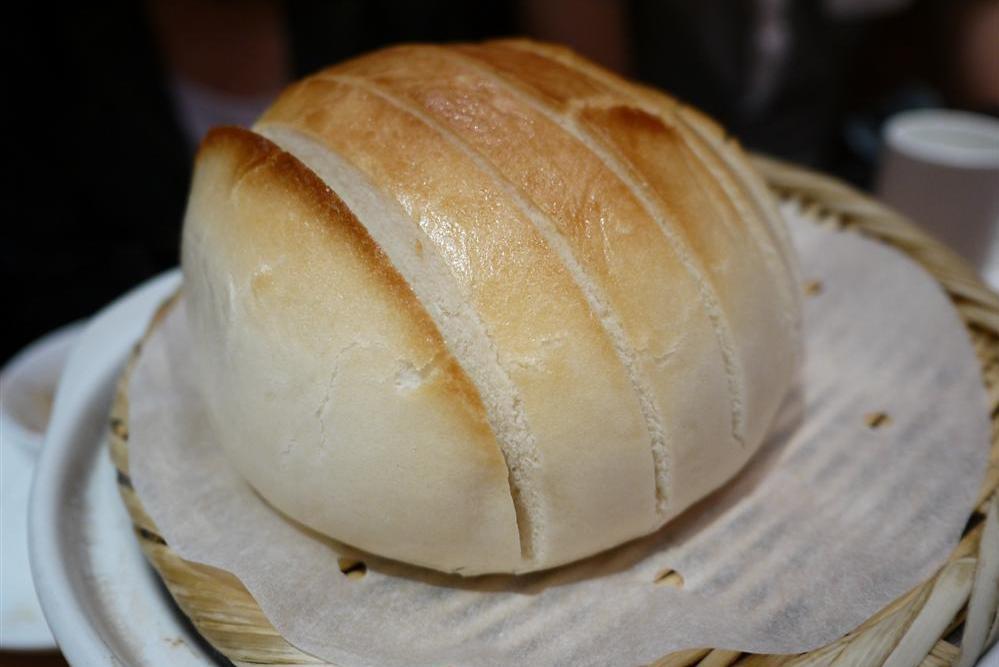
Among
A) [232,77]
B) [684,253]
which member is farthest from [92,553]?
[232,77]

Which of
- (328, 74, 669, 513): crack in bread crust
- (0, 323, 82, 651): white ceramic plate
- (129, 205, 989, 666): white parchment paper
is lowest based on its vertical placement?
(129, 205, 989, 666): white parchment paper

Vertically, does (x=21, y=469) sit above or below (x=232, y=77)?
below

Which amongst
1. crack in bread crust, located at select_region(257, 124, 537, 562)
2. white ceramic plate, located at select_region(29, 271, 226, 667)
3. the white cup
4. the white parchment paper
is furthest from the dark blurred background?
crack in bread crust, located at select_region(257, 124, 537, 562)

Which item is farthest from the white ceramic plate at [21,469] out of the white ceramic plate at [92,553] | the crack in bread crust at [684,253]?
the crack in bread crust at [684,253]

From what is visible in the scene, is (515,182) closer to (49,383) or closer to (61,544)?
(61,544)

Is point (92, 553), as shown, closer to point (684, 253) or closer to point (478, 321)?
point (478, 321)

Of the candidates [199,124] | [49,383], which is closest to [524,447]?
[49,383]

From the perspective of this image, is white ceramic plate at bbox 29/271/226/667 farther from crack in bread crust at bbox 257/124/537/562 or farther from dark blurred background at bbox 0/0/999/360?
dark blurred background at bbox 0/0/999/360
